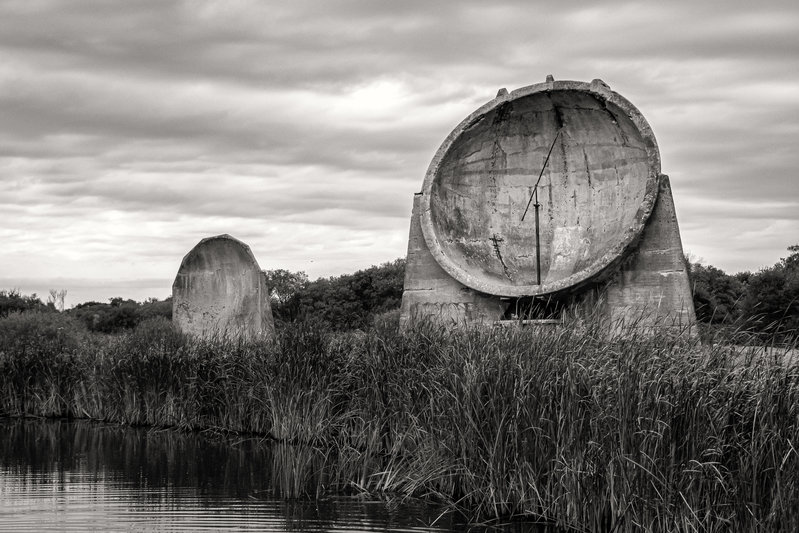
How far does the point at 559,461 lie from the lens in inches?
283

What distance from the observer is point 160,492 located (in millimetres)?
9727

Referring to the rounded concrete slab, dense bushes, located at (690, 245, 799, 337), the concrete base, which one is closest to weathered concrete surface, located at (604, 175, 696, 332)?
the concrete base

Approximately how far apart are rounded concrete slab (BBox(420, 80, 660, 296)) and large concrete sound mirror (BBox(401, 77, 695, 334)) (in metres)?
0.02

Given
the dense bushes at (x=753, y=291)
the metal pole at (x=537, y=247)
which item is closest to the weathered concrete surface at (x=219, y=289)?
the metal pole at (x=537, y=247)

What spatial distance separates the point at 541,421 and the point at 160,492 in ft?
14.3

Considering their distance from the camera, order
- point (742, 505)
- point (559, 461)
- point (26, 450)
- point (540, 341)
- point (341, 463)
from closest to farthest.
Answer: point (742, 505) < point (559, 461) < point (540, 341) < point (341, 463) < point (26, 450)

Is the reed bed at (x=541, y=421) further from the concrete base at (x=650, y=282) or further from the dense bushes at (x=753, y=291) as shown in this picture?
the dense bushes at (x=753, y=291)

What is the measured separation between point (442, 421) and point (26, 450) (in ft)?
22.5

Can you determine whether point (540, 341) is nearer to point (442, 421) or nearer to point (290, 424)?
point (442, 421)

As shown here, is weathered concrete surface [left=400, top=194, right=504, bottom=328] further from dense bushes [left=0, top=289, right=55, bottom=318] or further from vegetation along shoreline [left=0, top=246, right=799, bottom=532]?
dense bushes [left=0, top=289, right=55, bottom=318]

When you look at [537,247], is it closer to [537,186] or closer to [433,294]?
[537,186]

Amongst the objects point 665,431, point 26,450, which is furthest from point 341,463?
point 26,450

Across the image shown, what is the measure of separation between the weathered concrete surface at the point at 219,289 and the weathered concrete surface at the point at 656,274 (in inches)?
335

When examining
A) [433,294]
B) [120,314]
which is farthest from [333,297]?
[433,294]
